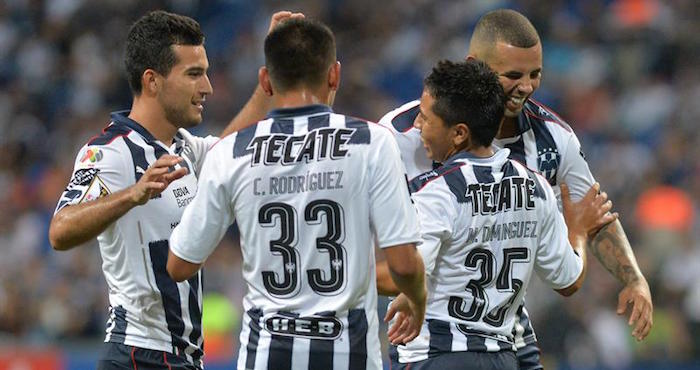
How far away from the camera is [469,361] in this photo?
4.74 metres

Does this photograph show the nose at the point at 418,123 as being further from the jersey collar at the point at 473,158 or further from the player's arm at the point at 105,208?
the player's arm at the point at 105,208

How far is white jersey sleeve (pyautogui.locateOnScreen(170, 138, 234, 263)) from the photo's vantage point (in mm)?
4344

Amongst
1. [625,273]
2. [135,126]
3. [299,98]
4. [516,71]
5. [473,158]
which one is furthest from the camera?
[625,273]

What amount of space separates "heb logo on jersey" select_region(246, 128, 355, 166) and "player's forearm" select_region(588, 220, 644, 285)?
1.81m

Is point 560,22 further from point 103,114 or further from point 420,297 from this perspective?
point 420,297

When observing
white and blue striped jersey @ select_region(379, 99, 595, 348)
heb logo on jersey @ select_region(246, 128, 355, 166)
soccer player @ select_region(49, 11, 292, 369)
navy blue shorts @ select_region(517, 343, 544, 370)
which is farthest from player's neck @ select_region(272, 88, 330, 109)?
navy blue shorts @ select_region(517, 343, 544, 370)

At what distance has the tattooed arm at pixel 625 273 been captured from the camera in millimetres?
5402

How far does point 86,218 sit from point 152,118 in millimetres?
696

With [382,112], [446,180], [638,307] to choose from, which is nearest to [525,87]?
[446,180]

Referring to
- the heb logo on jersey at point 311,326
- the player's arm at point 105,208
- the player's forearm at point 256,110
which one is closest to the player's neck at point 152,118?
the player's forearm at point 256,110

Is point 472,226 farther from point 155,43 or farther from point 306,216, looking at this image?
point 155,43

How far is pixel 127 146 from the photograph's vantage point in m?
5.17

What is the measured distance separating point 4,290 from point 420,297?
860 cm

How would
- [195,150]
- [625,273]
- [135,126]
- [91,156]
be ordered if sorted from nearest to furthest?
[91,156] < [135,126] < [195,150] < [625,273]
